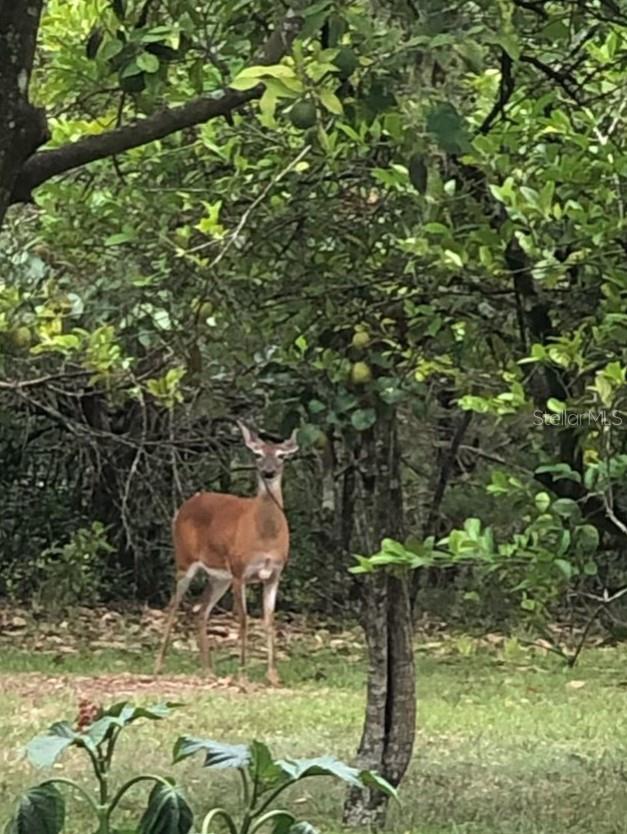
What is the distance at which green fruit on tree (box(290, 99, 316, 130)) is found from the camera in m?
3.22

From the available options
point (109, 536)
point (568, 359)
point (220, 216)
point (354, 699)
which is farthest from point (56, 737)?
point (109, 536)

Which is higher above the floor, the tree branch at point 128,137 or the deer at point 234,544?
the tree branch at point 128,137

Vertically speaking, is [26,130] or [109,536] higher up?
[26,130]

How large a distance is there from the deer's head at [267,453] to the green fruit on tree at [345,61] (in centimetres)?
807

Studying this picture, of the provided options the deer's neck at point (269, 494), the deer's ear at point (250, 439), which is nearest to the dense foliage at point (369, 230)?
the deer's ear at point (250, 439)

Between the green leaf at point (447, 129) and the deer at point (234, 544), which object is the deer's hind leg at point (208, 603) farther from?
the green leaf at point (447, 129)

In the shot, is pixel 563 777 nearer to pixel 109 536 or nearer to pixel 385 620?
pixel 385 620

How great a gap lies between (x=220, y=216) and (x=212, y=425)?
843 centimetres

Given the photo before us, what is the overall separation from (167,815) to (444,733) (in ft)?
24.3

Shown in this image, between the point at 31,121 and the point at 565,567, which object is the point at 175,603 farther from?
the point at 31,121

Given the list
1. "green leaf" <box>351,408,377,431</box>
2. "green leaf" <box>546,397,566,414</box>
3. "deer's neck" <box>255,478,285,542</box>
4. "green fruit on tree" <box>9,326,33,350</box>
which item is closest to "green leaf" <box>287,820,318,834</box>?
"green leaf" <box>546,397,566,414</box>

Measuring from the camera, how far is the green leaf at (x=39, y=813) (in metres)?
1.83

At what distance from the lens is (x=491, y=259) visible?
16.3 ft

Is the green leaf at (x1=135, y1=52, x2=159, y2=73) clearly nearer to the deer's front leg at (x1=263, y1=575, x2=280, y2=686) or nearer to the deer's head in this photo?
the deer's head
